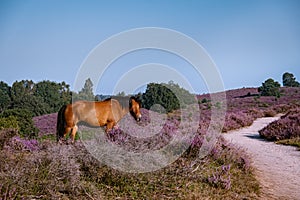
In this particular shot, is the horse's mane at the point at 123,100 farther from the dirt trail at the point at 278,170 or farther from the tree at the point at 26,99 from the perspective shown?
the tree at the point at 26,99

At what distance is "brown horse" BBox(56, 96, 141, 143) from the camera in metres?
7.64

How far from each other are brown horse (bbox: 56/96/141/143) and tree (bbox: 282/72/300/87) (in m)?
56.1

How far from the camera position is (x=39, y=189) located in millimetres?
3438

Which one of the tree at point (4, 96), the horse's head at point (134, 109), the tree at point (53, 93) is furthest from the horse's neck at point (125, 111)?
the tree at point (53, 93)

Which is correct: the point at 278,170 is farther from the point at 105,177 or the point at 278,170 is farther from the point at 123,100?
the point at 105,177

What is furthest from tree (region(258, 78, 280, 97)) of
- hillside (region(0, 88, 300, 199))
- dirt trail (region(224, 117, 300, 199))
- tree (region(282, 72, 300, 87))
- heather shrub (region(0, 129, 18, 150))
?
heather shrub (region(0, 129, 18, 150))

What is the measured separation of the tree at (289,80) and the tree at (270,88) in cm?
1778

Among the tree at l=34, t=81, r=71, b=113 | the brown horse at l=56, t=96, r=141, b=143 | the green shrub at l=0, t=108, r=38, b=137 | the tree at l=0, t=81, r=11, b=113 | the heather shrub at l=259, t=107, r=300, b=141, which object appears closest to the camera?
the brown horse at l=56, t=96, r=141, b=143

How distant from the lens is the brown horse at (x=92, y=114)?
7637 millimetres

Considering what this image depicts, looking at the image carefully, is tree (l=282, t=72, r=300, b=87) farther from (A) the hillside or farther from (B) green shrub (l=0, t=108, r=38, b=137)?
(A) the hillside

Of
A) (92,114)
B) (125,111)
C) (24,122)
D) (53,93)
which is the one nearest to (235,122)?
(125,111)

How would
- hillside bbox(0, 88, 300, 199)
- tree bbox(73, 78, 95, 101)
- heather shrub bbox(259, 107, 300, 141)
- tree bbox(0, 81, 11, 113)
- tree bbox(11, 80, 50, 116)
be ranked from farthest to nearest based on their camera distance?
tree bbox(0, 81, 11, 113) < tree bbox(11, 80, 50, 116) < heather shrub bbox(259, 107, 300, 141) < tree bbox(73, 78, 95, 101) < hillside bbox(0, 88, 300, 199)

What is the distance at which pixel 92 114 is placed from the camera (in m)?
7.93

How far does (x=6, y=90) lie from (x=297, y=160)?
50.7 meters
